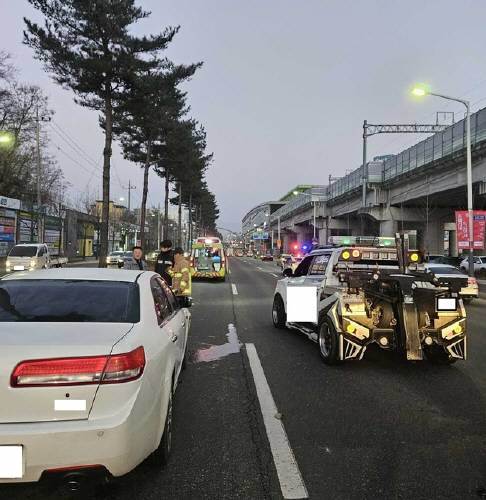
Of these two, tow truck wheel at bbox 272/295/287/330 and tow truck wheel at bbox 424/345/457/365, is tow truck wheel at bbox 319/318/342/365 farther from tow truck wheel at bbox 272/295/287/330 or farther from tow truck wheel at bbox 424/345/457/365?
tow truck wheel at bbox 272/295/287/330

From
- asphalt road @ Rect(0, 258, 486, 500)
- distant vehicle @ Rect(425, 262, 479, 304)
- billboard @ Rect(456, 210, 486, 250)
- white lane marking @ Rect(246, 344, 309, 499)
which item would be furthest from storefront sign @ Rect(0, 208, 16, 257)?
white lane marking @ Rect(246, 344, 309, 499)

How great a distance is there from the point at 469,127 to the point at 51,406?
92.2ft

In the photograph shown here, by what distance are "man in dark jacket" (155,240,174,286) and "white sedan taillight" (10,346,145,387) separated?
625 cm

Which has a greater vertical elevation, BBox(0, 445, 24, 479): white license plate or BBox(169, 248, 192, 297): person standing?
BBox(169, 248, 192, 297): person standing

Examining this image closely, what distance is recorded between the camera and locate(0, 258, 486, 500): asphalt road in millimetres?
3500

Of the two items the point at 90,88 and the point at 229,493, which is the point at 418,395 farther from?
the point at 90,88

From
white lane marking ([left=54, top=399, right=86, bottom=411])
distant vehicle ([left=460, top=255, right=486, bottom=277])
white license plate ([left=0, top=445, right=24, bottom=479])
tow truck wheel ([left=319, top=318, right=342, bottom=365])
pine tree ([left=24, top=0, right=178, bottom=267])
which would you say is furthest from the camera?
distant vehicle ([left=460, top=255, right=486, bottom=277])

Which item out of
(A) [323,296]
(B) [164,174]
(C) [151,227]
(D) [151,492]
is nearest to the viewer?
(D) [151,492]

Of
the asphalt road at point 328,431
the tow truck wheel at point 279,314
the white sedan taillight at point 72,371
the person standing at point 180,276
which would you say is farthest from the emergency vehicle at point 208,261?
the white sedan taillight at point 72,371

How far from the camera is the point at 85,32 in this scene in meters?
24.6

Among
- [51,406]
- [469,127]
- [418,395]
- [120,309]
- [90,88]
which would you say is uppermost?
[90,88]

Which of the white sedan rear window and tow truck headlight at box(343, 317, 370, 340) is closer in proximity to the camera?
the white sedan rear window

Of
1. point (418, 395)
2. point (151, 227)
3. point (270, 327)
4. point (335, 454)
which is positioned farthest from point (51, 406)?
point (151, 227)

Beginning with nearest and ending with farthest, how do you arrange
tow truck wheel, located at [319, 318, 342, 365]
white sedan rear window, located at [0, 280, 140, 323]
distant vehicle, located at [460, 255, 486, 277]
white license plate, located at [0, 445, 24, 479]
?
white license plate, located at [0, 445, 24, 479], white sedan rear window, located at [0, 280, 140, 323], tow truck wheel, located at [319, 318, 342, 365], distant vehicle, located at [460, 255, 486, 277]
